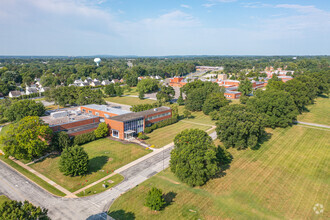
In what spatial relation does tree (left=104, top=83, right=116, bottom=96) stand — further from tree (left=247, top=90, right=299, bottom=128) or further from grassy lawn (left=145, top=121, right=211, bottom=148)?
tree (left=247, top=90, right=299, bottom=128)

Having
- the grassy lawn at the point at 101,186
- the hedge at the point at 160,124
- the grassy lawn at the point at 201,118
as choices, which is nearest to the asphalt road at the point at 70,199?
the grassy lawn at the point at 101,186

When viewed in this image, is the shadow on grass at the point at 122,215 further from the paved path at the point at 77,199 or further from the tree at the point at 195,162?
the tree at the point at 195,162

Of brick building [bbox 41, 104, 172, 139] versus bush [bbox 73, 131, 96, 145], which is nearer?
bush [bbox 73, 131, 96, 145]

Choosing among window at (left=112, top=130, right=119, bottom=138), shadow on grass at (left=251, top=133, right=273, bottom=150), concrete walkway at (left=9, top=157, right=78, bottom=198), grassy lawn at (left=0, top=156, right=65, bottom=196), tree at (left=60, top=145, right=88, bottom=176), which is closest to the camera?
concrete walkway at (left=9, top=157, right=78, bottom=198)

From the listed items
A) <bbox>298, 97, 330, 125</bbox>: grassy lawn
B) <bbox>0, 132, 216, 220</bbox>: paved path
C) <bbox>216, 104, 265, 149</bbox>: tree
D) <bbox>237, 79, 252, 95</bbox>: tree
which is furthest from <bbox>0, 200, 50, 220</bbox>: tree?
<bbox>237, 79, 252, 95</bbox>: tree

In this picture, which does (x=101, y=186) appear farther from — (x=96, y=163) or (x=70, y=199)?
(x=96, y=163)

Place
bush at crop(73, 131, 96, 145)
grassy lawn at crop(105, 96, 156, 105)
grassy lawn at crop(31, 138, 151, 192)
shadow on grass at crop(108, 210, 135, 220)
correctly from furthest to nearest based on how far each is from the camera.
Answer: grassy lawn at crop(105, 96, 156, 105) < bush at crop(73, 131, 96, 145) < grassy lawn at crop(31, 138, 151, 192) < shadow on grass at crop(108, 210, 135, 220)

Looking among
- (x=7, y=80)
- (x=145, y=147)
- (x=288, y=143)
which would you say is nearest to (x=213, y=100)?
(x=288, y=143)
